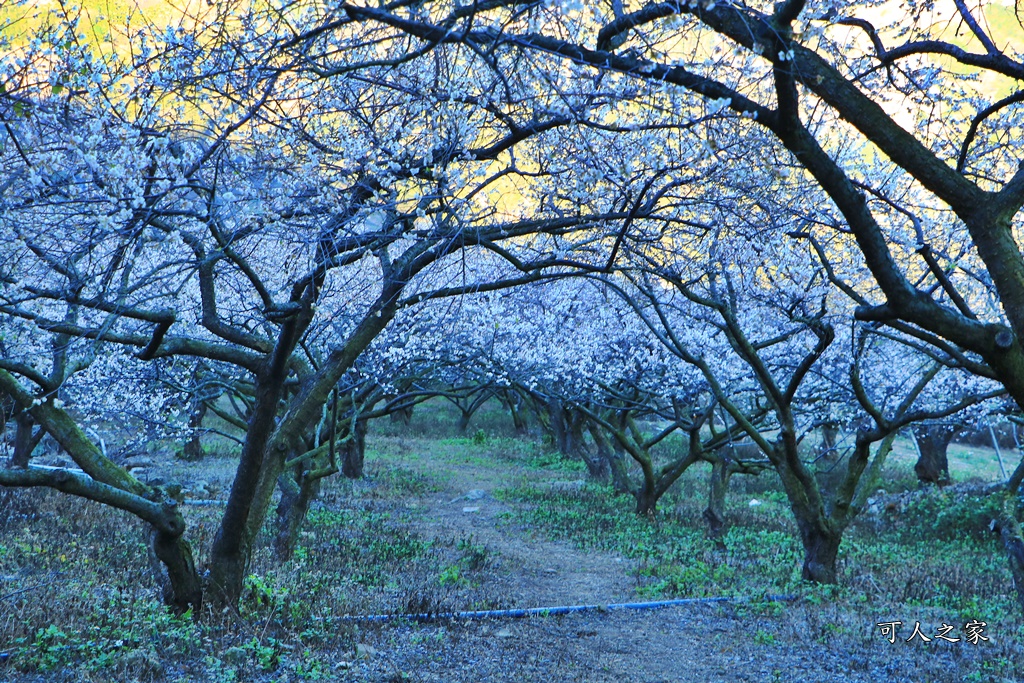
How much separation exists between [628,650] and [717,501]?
887cm

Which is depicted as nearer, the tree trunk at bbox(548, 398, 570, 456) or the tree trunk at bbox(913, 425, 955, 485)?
the tree trunk at bbox(913, 425, 955, 485)

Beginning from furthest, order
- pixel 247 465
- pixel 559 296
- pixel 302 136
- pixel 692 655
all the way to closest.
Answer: pixel 559 296 < pixel 692 655 < pixel 247 465 < pixel 302 136

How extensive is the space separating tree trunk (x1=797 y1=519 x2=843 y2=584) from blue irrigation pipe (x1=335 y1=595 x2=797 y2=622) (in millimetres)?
1133

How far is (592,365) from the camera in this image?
21234 mm

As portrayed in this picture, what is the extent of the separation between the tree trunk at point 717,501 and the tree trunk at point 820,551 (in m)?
4.69

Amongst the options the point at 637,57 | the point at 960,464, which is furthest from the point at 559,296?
the point at 960,464

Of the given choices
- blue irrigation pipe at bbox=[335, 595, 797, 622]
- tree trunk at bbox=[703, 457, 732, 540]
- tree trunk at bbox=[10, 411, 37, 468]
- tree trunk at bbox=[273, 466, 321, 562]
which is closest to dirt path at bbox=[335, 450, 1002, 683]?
blue irrigation pipe at bbox=[335, 595, 797, 622]

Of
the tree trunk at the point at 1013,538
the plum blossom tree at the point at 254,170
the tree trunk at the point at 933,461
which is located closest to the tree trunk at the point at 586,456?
the tree trunk at the point at 933,461

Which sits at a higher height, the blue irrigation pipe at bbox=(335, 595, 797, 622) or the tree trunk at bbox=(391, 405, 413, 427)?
the tree trunk at bbox=(391, 405, 413, 427)

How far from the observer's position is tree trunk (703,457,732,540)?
16.3m

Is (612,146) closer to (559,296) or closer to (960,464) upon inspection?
(559,296)

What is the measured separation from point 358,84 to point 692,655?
601 cm
